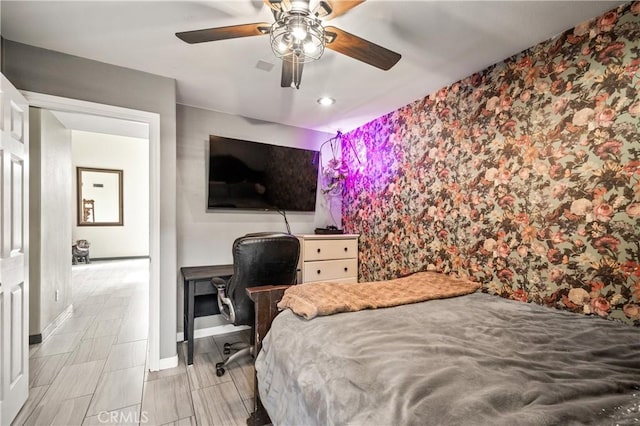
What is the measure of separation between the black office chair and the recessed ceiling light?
4.62 feet

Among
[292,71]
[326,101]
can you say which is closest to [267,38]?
[292,71]

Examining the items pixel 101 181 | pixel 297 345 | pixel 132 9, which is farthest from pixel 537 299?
pixel 101 181

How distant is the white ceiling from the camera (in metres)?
1.51

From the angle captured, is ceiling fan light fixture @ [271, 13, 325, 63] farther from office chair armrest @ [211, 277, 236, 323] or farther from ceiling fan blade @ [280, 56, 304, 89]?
office chair armrest @ [211, 277, 236, 323]

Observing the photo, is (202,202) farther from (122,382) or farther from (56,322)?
(56,322)

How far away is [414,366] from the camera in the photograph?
0.92m

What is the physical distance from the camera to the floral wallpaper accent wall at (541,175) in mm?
1451

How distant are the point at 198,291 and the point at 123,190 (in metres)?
6.12

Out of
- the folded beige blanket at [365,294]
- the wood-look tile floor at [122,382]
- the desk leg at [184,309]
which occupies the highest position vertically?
the folded beige blanket at [365,294]

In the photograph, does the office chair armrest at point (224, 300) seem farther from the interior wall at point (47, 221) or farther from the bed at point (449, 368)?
the interior wall at point (47, 221)

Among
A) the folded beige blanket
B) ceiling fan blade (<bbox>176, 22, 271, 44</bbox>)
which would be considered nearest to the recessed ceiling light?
ceiling fan blade (<bbox>176, 22, 271, 44</bbox>)

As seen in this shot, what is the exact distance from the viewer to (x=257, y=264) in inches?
79.1

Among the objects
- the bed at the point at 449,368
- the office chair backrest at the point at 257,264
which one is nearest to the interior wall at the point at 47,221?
the office chair backrest at the point at 257,264

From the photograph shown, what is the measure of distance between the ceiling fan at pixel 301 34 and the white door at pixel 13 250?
1.22 metres
